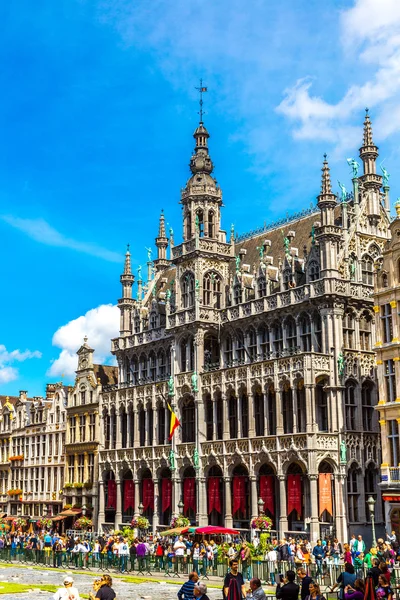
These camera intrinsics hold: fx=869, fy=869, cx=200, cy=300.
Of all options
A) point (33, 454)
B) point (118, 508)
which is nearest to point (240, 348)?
point (118, 508)

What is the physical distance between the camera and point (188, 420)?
213 ft

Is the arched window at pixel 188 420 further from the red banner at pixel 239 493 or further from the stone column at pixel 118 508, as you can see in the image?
the stone column at pixel 118 508

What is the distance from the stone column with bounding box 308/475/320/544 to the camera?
170 ft

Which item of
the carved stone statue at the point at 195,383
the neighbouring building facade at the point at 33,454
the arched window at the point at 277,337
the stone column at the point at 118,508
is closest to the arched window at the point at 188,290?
the carved stone statue at the point at 195,383

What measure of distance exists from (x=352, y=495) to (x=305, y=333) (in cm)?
1068

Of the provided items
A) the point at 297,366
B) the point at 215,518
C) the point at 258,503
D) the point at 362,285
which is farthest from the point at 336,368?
the point at 215,518

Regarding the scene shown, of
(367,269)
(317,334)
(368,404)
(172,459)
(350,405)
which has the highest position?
(367,269)

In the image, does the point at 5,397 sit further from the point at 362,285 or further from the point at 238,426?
the point at 362,285

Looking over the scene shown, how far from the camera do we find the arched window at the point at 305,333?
56688 millimetres

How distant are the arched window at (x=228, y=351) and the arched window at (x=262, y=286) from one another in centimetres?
459

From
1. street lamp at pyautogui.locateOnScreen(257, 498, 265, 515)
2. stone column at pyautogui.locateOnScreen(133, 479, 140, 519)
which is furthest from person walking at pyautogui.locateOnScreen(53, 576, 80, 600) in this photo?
stone column at pyautogui.locateOnScreen(133, 479, 140, 519)

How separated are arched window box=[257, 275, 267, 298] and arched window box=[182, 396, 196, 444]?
9.80 metres

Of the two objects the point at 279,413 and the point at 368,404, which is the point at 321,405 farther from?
the point at 368,404

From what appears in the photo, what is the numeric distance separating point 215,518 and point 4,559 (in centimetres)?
1612
